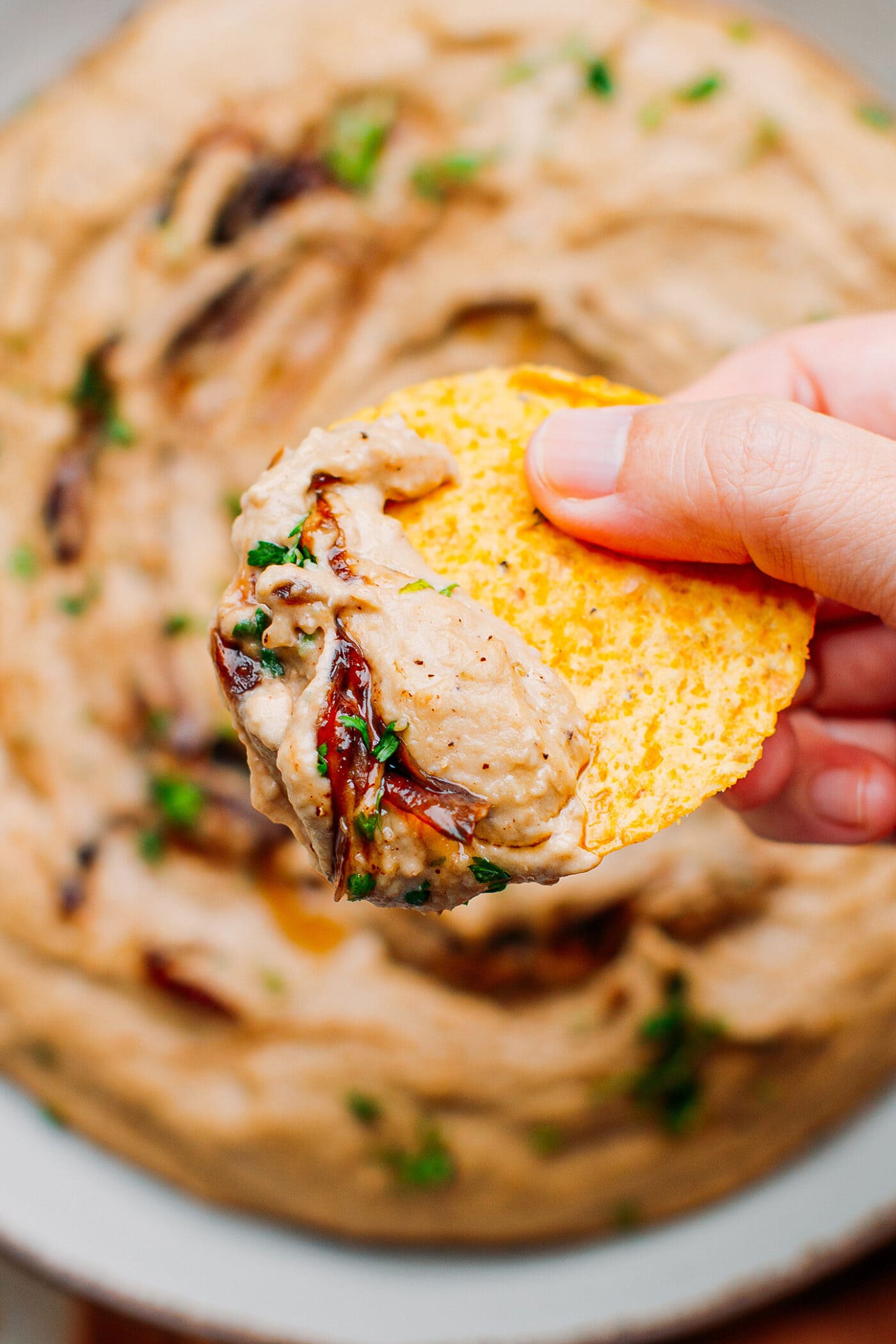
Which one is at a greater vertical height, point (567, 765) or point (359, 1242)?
point (567, 765)

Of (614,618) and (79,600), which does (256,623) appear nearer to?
(614,618)

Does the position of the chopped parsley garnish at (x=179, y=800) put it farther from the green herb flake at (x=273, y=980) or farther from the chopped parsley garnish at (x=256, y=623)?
the chopped parsley garnish at (x=256, y=623)

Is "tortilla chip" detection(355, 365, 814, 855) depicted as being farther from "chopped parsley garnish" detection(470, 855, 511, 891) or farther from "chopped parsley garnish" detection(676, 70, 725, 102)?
"chopped parsley garnish" detection(676, 70, 725, 102)

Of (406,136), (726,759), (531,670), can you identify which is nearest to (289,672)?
(531,670)

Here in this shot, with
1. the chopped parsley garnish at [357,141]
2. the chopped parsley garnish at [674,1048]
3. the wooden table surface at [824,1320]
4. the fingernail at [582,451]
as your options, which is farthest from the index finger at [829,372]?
the wooden table surface at [824,1320]

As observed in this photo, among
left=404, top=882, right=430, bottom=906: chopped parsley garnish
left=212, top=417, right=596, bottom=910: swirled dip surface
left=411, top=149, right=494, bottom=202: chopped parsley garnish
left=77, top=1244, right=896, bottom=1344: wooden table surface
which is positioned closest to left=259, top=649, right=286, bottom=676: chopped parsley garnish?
left=212, top=417, right=596, bottom=910: swirled dip surface

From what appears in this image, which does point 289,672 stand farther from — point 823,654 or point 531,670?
point 823,654
